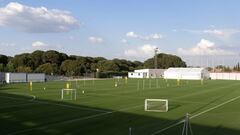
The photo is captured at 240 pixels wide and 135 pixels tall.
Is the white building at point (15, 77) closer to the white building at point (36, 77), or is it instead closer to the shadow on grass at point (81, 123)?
the white building at point (36, 77)

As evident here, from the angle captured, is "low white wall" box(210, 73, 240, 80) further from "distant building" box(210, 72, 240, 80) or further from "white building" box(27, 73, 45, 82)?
"white building" box(27, 73, 45, 82)

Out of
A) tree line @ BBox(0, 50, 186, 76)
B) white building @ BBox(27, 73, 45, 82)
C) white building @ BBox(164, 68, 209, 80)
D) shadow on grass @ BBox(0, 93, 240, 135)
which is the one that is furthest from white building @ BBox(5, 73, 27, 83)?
white building @ BBox(164, 68, 209, 80)

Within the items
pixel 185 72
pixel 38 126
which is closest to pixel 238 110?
pixel 38 126

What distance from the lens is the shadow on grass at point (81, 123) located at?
69.6 feet

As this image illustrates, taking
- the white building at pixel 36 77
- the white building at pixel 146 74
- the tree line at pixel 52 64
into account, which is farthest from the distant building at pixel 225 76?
the white building at pixel 36 77

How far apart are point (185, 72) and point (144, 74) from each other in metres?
17.4

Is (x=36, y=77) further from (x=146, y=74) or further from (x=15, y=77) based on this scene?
(x=146, y=74)

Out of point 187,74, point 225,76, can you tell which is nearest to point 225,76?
point 225,76

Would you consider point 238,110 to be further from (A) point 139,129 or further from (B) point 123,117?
(A) point 139,129

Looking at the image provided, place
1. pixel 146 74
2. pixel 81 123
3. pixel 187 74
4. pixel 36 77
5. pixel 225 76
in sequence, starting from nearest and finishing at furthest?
pixel 81 123 < pixel 36 77 < pixel 187 74 < pixel 146 74 < pixel 225 76

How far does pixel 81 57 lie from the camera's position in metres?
185

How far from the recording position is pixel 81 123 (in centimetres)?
2403

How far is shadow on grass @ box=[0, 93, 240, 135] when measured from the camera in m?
21.2

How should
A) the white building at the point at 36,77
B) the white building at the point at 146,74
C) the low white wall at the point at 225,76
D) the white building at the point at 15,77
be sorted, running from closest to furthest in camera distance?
1. the white building at the point at 15,77
2. the white building at the point at 36,77
3. the white building at the point at 146,74
4. the low white wall at the point at 225,76
